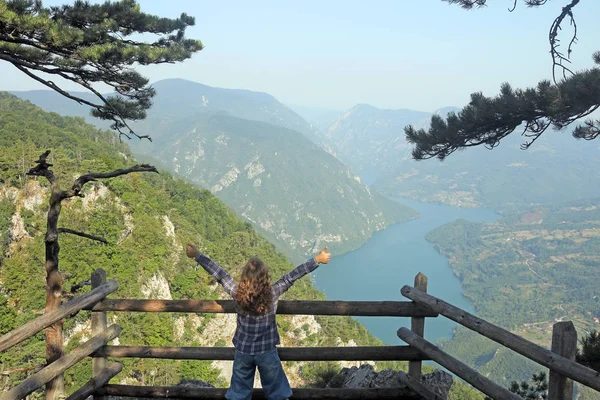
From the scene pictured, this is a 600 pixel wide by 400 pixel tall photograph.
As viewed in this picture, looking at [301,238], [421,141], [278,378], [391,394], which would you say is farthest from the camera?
[301,238]

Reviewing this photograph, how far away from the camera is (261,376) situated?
3918 millimetres

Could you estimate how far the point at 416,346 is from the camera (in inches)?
176

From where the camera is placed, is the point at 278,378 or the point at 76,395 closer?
the point at 278,378

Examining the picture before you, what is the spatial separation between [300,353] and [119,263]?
105 ft

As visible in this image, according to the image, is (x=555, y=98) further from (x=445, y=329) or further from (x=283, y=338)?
(x=445, y=329)

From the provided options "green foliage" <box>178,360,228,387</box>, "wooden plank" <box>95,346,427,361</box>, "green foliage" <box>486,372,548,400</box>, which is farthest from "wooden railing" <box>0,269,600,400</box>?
"green foliage" <box>178,360,228,387</box>

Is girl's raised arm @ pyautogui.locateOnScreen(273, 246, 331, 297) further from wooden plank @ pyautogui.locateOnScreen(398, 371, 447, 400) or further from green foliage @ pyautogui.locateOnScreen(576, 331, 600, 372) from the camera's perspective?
green foliage @ pyautogui.locateOnScreen(576, 331, 600, 372)

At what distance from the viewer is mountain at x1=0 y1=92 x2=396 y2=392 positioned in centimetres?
2556

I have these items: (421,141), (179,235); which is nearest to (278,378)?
(421,141)

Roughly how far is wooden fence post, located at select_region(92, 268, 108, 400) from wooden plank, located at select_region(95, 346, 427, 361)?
0.41ft

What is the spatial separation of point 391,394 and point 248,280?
2308 mm

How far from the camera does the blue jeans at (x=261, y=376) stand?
3.79 m

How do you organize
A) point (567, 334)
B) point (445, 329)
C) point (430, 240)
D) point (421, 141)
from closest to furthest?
point (567, 334)
point (421, 141)
point (445, 329)
point (430, 240)

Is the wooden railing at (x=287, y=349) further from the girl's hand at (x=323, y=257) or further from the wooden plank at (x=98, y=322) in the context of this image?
the girl's hand at (x=323, y=257)
